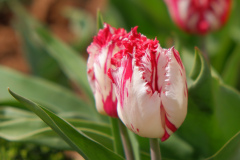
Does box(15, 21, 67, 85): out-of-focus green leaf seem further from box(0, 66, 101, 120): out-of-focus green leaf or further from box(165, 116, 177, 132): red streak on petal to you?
box(165, 116, 177, 132): red streak on petal

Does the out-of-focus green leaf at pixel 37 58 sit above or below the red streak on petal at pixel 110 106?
above

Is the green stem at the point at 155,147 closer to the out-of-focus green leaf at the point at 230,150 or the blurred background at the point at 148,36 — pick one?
the out-of-focus green leaf at the point at 230,150

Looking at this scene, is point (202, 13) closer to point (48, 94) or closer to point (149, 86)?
point (48, 94)

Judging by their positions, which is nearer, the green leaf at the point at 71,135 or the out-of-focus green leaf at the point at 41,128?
the green leaf at the point at 71,135

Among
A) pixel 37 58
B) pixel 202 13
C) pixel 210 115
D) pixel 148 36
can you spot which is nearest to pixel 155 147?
pixel 210 115

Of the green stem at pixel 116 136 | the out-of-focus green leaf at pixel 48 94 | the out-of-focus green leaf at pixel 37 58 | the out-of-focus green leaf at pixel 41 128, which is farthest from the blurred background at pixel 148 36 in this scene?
the green stem at pixel 116 136
